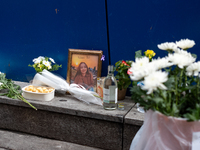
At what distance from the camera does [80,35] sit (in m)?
1.90

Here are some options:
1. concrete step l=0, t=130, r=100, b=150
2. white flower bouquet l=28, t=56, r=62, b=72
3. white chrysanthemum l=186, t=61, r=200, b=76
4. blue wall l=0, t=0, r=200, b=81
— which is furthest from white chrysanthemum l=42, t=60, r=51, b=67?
white chrysanthemum l=186, t=61, r=200, b=76

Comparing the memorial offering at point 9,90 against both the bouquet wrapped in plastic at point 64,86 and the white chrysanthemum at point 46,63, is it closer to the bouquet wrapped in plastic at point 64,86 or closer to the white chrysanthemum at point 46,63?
the bouquet wrapped in plastic at point 64,86

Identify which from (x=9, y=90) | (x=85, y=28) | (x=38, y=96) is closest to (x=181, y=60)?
(x=38, y=96)

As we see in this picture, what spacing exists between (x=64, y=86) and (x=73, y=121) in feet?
1.11

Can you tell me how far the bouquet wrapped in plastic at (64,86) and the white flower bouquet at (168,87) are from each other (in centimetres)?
95

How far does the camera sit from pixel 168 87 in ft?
2.16

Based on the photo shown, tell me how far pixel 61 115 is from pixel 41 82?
37 centimetres

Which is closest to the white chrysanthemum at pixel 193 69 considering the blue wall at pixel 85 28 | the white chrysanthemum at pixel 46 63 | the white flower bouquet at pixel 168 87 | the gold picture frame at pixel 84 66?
the white flower bouquet at pixel 168 87

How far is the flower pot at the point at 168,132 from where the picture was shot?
0.65 metres

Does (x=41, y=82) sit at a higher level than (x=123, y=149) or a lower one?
higher

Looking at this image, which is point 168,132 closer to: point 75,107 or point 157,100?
point 157,100

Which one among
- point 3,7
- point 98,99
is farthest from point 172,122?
point 3,7

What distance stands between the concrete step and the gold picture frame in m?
0.50

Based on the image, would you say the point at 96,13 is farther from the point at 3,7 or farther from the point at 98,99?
the point at 3,7
